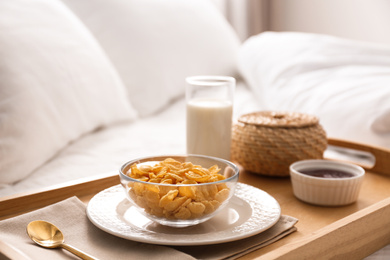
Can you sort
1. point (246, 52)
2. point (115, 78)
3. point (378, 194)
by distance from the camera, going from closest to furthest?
point (378, 194) → point (115, 78) → point (246, 52)

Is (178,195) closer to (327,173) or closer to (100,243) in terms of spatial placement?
(100,243)

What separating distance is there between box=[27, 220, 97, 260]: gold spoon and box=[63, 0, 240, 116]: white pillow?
3.00 ft

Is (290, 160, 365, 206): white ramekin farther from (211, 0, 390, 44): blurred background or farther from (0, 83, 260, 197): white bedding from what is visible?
(211, 0, 390, 44): blurred background

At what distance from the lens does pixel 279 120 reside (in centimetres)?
101

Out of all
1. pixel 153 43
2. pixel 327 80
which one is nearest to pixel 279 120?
pixel 327 80

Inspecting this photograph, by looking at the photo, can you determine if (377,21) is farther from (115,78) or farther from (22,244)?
(22,244)

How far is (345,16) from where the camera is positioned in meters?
2.84

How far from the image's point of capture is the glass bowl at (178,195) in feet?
2.09

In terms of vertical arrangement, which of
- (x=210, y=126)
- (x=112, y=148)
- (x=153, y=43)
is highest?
(x=153, y=43)

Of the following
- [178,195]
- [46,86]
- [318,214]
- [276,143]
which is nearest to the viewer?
[178,195]

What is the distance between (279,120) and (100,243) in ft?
1.66

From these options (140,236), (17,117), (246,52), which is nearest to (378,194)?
(140,236)

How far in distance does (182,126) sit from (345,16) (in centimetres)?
179

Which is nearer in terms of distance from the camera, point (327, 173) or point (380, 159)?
point (327, 173)
